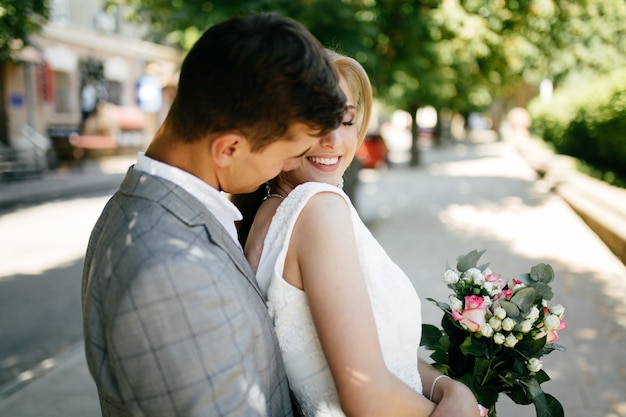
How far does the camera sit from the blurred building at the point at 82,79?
20.5m

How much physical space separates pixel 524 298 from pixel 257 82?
123cm

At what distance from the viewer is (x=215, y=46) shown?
1.19m

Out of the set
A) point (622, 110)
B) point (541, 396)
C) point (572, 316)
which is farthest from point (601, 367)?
point (622, 110)

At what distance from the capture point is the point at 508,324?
72.7 inches

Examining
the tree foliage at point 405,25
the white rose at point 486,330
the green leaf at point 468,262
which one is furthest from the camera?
the tree foliage at point 405,25

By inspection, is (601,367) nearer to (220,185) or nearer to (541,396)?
(541,396)

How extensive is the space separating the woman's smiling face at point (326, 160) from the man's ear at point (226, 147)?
1.37 feet

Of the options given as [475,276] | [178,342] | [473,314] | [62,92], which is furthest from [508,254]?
[62,92]

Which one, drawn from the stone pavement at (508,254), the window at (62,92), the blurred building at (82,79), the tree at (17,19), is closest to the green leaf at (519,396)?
the stone pavement at (508,254)

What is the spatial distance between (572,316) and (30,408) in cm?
467

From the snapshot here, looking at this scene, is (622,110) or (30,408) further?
(622,110)

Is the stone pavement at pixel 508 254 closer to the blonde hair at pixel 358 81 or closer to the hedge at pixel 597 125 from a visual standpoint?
the hedge at pixel 597 125

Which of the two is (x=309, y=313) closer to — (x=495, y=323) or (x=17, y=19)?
(x=495, y=323)

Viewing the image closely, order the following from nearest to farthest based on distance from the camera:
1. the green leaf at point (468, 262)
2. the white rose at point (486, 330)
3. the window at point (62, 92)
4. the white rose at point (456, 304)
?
the white rose at point (486, 330) → the white rose at point (456, 304) → the green leaf at point (468, 262) → the window at point (62, 92)
